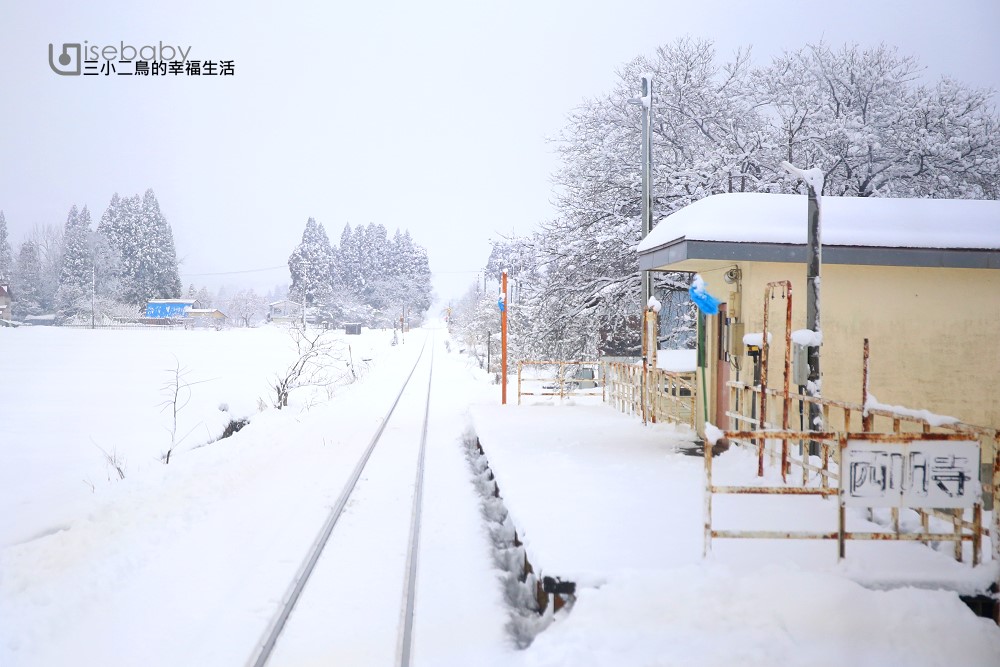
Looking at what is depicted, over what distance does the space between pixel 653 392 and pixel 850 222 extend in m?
4.72

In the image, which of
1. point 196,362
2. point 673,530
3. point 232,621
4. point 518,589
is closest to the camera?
point 232,621

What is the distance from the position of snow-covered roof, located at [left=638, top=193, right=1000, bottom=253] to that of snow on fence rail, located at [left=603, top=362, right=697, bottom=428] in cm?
315

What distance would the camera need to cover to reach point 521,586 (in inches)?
225

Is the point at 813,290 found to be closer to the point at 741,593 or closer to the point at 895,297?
the point at 895,297

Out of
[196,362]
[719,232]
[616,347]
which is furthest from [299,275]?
[719,232]

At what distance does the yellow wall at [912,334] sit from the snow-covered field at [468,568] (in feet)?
6.77

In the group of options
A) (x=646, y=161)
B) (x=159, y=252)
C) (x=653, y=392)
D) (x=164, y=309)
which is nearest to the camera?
(x=653, y=392)

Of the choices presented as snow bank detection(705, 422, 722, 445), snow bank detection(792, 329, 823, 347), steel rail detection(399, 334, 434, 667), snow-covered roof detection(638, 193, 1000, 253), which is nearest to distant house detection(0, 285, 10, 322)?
steel rail detection(399, 334, 434, 667)

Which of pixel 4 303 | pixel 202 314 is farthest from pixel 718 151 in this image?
pixel 202 314

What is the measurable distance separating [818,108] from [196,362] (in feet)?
94.8

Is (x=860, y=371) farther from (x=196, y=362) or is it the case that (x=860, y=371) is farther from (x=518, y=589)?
(x=196, y=362)

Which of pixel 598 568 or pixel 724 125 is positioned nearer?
pixel 598 568

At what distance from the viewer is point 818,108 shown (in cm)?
2158

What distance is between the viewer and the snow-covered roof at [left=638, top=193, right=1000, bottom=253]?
29.6 ft
